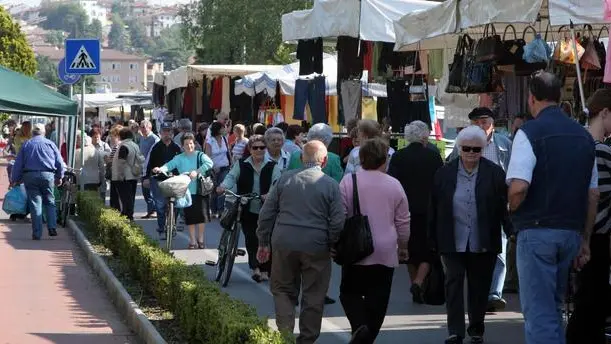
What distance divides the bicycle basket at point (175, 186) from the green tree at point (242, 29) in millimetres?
38323

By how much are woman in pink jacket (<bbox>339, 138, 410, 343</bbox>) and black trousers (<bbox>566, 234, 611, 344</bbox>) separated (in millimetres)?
1316

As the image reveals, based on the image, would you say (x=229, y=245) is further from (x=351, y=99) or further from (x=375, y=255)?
(x=351, y=99)

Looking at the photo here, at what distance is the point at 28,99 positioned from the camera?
21.0 m

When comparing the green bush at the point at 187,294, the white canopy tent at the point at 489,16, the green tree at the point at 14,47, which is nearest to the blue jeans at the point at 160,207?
the green bush at the point at 187,294

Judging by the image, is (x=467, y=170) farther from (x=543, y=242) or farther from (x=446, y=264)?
(x=543, y=242)

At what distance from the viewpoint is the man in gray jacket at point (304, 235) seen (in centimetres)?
938

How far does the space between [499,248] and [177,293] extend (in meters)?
3.07

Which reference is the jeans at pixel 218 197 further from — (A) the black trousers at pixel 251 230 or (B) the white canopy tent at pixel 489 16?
(A) the black trousers at pixel 251 230

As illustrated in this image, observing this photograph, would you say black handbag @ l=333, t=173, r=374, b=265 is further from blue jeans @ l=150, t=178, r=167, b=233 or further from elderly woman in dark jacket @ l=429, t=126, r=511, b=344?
blue jeans @ l=150, t=178, r=167, b=233

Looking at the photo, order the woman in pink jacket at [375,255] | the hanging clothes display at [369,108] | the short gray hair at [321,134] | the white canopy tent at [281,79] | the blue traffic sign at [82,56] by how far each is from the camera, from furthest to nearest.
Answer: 1. the white canopy tent at [281,79]
2. the blue traffic sign at [82,56]
3. the hanging clothes display at [369,108]
4. the short gray hair at [321,134]
5. the woman in pink jacket at [375,255]

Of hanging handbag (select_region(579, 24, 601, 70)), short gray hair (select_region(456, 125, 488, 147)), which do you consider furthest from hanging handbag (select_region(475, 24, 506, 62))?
short gray hair (select_region(456, 125, 488, 147))

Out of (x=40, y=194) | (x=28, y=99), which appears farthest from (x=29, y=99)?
(x=40, y=194)

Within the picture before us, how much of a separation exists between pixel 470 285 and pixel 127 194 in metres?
13.1

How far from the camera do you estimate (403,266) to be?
54.2 feet
